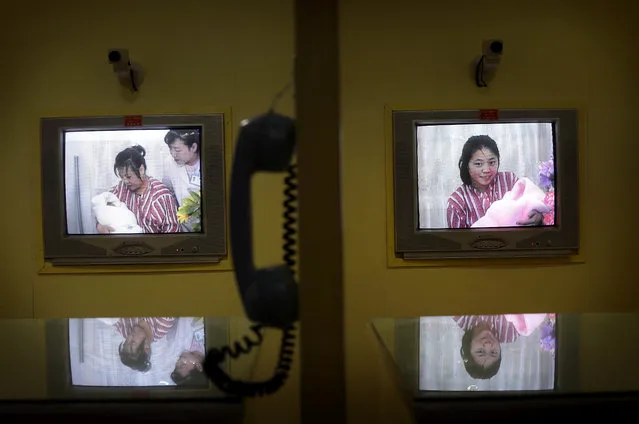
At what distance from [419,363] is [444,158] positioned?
2.01 meters

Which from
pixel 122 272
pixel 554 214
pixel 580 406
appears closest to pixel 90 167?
pixel 122 272

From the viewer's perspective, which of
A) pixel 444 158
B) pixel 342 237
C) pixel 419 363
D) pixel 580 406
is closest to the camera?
pixel 342 237

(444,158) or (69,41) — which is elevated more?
(69,41)

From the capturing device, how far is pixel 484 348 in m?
0.98

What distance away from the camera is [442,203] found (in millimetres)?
2738

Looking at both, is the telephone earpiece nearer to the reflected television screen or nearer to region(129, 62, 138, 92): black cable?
the reflected television screen

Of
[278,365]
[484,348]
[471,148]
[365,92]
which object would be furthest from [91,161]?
[278,365]

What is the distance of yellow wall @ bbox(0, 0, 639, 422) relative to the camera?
2764mm

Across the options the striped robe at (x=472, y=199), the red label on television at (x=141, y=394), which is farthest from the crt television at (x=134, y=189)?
the red label on television at (x=141, y=394)

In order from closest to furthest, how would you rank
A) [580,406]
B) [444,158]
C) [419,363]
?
[580,406] < [419,363] < [444,158]

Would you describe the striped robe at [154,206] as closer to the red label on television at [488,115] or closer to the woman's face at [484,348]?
the red label on television at [488,115]

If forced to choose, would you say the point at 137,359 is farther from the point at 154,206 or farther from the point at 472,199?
the point at 472,199

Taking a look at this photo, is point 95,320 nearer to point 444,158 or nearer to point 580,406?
point 580,406

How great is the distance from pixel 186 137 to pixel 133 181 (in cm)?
33
